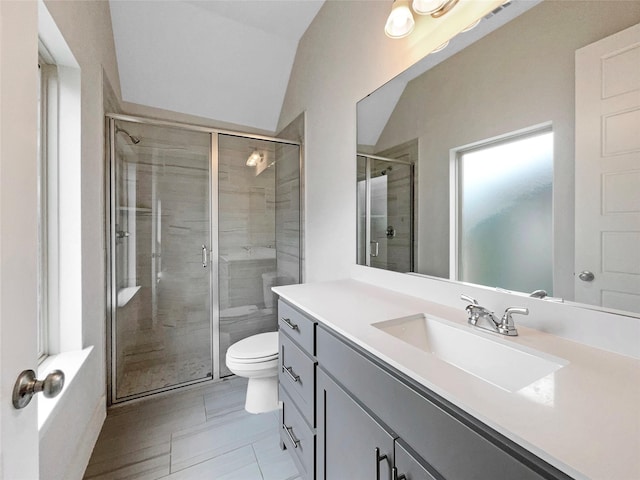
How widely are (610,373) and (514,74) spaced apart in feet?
3.10

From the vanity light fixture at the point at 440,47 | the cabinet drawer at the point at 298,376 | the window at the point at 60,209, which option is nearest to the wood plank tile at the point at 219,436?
the cabinet drawer at the point at 298,376

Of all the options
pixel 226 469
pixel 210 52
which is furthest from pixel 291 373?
pixel 210 52

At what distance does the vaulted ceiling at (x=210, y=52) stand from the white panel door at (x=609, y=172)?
6.47 feet

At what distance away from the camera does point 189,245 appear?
2.37 m

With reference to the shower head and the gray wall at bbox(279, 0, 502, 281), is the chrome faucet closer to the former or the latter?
the gray wall at bbox(279, 0, 502, 281)

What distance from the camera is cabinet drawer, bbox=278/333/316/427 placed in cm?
116

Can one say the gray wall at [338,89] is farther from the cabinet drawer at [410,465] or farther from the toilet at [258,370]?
the cabinet drawer at [410,465]

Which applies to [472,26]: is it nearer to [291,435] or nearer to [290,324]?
[290,324]

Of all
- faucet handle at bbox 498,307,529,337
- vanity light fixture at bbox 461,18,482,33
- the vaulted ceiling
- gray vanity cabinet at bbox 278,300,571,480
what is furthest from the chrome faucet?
the vaulted ceiling

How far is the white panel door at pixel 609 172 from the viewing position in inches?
29.5

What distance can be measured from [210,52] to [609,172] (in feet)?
9.02

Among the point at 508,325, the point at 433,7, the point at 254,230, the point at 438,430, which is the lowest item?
the point at 438,430

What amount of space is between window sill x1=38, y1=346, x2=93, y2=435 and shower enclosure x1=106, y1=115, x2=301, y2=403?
0.59m

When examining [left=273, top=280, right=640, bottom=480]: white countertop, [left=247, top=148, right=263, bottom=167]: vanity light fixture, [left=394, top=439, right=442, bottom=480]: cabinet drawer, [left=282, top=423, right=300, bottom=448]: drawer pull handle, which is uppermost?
[left=247, top=148, right=263, bottom=167]: vanity light fixture
